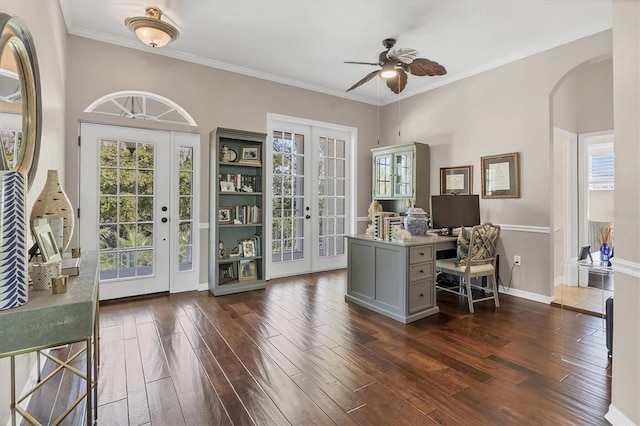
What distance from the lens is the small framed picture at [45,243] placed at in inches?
56.2

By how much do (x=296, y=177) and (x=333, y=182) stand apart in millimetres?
756

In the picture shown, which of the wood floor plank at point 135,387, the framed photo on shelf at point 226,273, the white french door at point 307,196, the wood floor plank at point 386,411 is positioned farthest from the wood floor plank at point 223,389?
the white french door at point 307,196

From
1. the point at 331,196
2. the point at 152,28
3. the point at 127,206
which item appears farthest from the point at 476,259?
the point at 127,206

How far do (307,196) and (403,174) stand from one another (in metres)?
1.60

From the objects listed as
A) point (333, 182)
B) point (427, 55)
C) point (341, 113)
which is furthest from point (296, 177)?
point (427, 55)

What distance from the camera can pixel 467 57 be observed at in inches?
166

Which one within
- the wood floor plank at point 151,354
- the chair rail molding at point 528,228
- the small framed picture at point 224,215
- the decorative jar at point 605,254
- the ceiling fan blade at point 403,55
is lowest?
the wood floor plank at point 151,354

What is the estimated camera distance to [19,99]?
1709mm

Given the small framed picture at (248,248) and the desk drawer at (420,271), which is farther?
the small framed picture at (248,248)

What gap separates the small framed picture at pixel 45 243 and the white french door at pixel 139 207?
2.43 m

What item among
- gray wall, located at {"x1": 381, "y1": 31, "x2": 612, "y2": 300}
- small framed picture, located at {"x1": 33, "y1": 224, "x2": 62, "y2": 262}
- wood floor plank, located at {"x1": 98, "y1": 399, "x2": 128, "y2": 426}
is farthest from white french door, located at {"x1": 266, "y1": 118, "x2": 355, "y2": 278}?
small framed picture, located at {"x1": 33, "y1": 224, "x2": 62, "y2": 262}

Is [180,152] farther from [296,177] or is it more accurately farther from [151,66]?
[296,177]

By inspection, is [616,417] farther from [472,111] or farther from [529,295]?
[472,111]

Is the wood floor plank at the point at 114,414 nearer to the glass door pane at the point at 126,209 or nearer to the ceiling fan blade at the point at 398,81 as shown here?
the glass door pane at the point at 126,209
